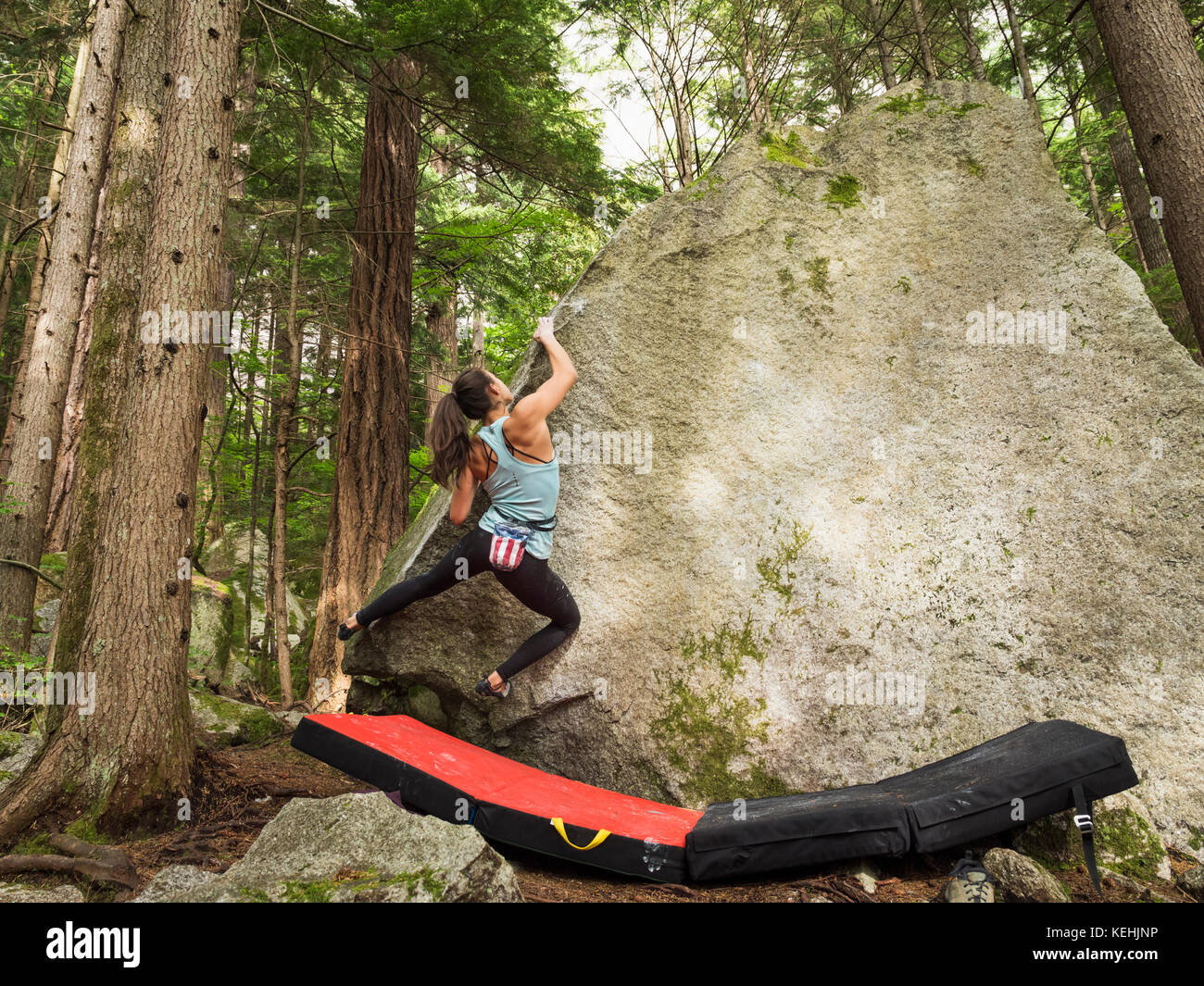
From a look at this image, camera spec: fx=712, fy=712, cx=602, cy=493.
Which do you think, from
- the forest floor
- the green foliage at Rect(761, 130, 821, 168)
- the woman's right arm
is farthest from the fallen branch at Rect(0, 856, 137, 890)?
the green foliage at Rect(761, 130, 821, 168)

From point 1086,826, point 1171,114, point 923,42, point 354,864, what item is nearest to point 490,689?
point 354,864

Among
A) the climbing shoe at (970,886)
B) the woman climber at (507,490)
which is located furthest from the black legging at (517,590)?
the climbing shoe at (970,886)

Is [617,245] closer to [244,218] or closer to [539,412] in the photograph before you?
[539,412]

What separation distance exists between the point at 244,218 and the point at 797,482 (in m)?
9.82

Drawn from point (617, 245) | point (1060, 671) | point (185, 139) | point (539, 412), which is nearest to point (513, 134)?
point (617, 245)

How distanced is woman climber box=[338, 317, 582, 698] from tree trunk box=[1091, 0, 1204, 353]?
167 inches

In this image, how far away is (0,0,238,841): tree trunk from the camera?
131 inches

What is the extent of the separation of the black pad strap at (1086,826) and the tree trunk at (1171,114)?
3.73 metres

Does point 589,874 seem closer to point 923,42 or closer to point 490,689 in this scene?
point 490,689

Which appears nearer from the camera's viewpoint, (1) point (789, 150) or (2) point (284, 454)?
(1) point (789, 150)

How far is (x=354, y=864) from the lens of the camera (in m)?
2.51

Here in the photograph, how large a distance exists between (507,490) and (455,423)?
476mm

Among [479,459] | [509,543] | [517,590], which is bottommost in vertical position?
[517,590]
